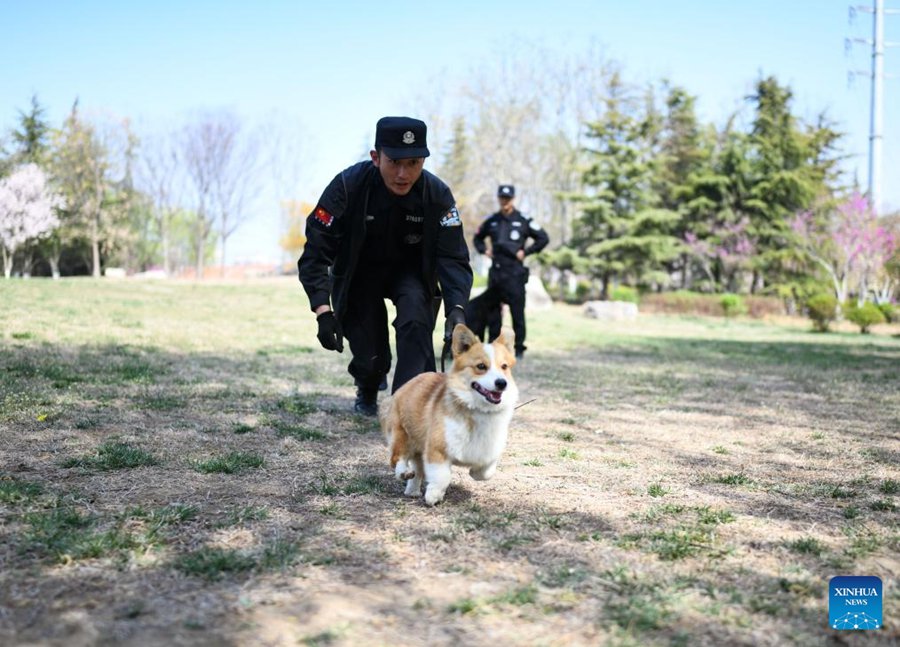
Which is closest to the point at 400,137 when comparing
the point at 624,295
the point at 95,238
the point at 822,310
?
the point at 822,310

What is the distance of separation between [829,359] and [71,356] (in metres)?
12.8

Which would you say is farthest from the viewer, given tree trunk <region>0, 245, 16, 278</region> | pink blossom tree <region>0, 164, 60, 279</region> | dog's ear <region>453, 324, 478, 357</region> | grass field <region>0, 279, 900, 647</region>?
tree trunk <region>0, 245, 16, 278</region>

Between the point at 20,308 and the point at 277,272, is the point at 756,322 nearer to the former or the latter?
the point at 20,308

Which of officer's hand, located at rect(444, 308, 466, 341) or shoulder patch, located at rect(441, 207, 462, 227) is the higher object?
shoulder patch, located at rect(441, 207, 462, 227)

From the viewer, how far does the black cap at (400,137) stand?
4465 millimetres

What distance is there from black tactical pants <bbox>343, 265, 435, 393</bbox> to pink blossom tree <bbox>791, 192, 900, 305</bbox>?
28.9 meters

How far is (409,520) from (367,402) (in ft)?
9.71

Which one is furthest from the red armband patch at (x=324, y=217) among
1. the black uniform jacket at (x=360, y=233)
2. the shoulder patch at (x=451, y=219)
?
the shoulder patch at (x=451, y=219)

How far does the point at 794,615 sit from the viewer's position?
8.64 feet

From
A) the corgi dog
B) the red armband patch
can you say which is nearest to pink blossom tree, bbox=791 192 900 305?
the red armband patch

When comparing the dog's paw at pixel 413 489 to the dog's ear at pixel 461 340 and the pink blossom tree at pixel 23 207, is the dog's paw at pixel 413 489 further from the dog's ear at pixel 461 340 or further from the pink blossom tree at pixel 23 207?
the pink blossom tree at pixel 23 207

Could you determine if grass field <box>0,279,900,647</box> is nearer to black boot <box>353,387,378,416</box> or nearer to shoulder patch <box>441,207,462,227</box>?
black boot <box>353,387,378,416</box>

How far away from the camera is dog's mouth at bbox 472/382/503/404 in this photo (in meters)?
3.68

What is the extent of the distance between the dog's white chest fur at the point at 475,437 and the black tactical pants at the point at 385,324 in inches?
47.3
